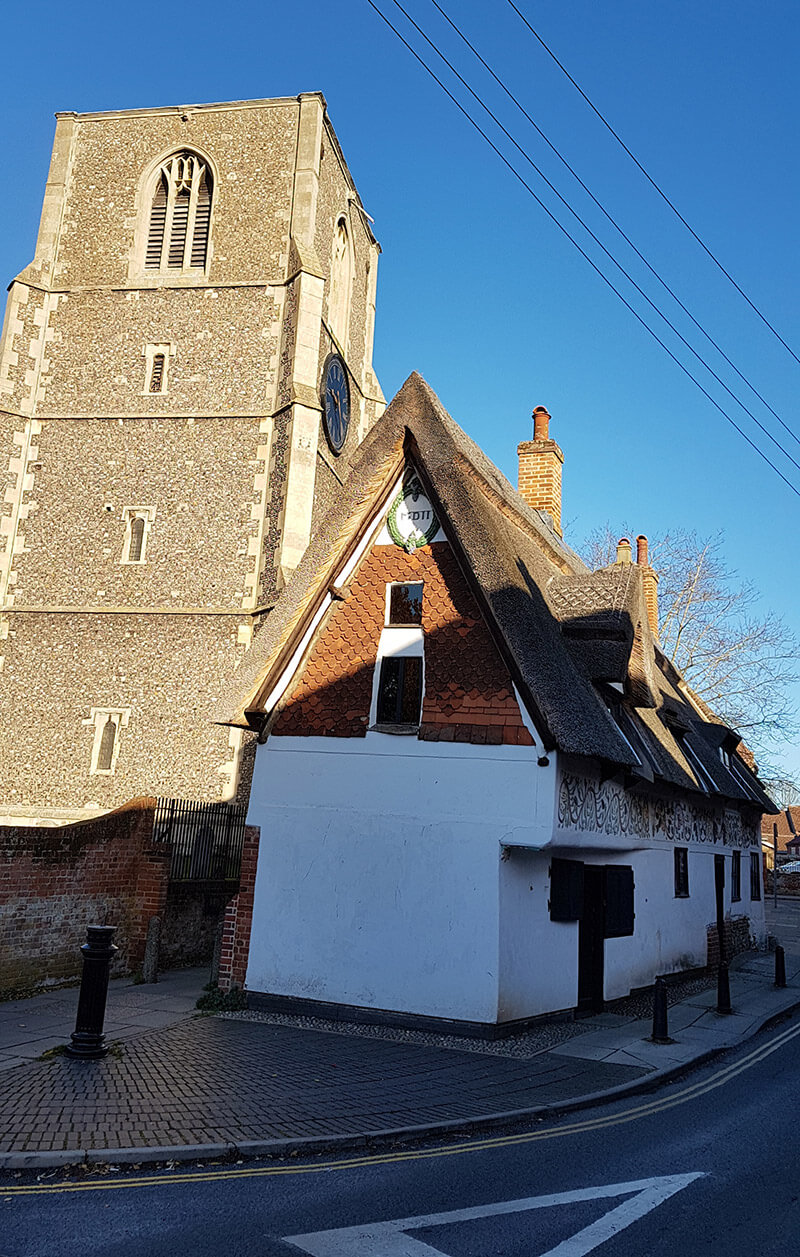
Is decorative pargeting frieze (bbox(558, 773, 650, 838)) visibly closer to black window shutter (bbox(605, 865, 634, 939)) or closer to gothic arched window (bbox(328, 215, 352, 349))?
black window shutter (bbox(605, 865, 634, 939))

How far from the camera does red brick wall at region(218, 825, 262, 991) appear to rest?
11781mm

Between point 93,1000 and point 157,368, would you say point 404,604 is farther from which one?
point 157,368

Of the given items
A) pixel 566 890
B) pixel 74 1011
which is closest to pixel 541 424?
pixel 566 890

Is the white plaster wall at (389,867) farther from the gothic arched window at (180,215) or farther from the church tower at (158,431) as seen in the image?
the gothic arched window at (180,215)

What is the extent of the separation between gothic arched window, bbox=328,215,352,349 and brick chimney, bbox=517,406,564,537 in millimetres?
8073

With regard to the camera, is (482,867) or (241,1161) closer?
(241,1161)

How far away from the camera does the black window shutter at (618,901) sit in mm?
13430

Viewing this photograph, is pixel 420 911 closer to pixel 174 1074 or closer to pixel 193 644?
pixel 174 1074

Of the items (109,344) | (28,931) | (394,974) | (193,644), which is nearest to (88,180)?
(109,344)

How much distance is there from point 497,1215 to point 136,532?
18924 mm

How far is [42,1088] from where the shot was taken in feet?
23.7

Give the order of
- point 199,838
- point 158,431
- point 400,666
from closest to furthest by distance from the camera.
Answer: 1. point 400,666
2. point 199,838
3. point 158,431

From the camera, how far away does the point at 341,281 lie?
2748cm

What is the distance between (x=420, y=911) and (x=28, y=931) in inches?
200
